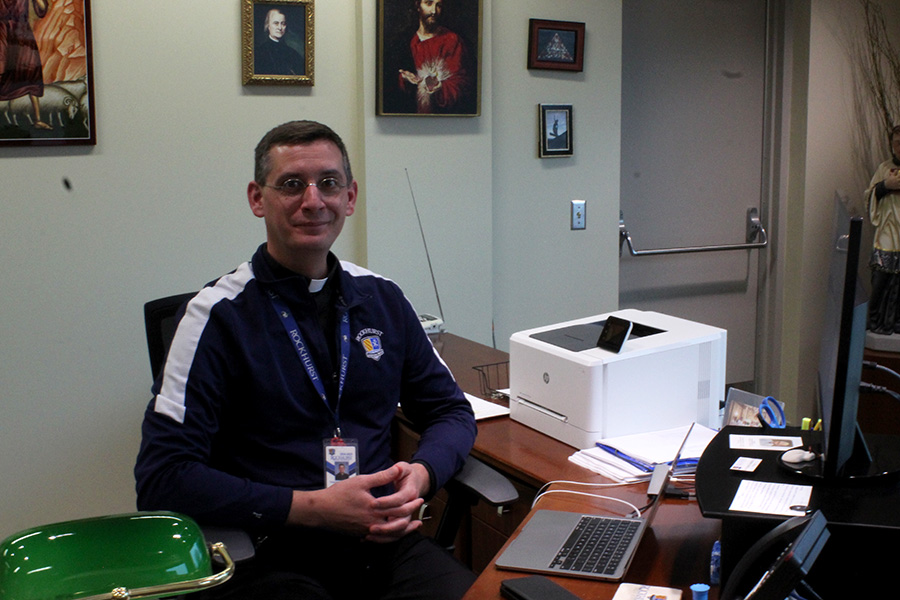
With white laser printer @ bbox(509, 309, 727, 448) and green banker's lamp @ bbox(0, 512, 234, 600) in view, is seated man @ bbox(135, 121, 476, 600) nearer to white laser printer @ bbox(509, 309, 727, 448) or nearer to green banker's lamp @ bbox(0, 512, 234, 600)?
white laser printer @ bbox(509, 309, 727, 448)

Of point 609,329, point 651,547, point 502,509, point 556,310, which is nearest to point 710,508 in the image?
point 651,547

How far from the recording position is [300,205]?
179 cm

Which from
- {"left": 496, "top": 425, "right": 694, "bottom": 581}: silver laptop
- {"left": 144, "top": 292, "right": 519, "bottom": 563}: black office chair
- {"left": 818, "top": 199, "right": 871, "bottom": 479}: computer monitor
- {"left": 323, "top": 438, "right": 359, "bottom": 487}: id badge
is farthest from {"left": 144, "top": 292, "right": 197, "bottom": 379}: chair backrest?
{"left": 818, "top": 199, "right": 871, "bottom": 479}: computer monitor

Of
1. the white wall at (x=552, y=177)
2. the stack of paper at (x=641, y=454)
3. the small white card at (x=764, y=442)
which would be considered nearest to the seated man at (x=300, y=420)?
the stack of paper at (x=641, y=454)

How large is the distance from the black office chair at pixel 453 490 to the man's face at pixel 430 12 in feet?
5.13

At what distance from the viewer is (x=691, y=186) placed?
406 cm

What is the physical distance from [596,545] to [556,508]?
210 millimetres

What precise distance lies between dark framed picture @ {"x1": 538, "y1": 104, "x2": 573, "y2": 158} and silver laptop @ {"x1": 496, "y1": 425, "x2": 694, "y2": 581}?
2.15 meters

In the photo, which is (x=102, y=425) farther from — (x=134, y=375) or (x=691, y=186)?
(x=691, y=186)

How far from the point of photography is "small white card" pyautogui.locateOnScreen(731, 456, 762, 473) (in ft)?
4.54

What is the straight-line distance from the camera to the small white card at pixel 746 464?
1.38 m

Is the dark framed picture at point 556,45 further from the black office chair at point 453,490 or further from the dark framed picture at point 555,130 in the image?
the black office chair at point 453,490

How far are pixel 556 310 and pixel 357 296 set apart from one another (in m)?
1.85

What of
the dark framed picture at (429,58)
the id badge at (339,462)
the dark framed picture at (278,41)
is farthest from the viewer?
the dark framed picture at (429,58)
